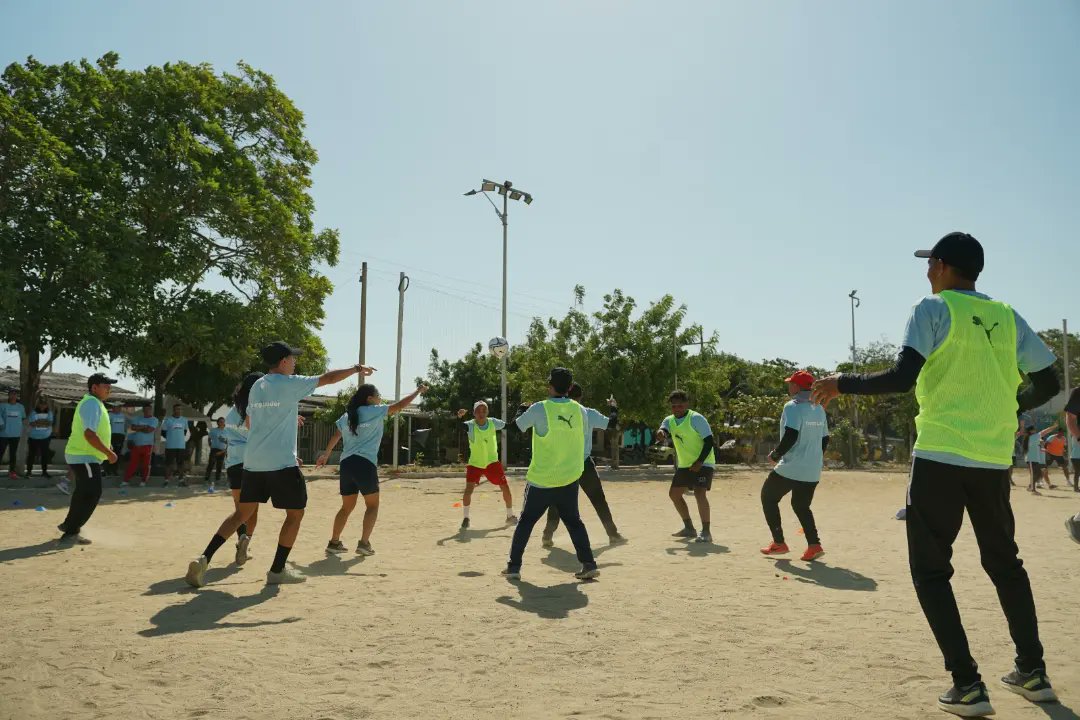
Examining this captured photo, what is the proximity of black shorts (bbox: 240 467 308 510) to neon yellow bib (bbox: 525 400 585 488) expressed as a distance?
1980mm

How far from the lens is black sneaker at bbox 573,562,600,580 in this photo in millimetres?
6875

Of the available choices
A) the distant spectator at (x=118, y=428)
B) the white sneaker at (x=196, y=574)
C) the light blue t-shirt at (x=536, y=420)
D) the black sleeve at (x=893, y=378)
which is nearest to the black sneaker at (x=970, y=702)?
the black sleeve at (x=893, y=378)

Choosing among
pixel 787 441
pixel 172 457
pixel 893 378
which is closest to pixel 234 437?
pixel 787 441

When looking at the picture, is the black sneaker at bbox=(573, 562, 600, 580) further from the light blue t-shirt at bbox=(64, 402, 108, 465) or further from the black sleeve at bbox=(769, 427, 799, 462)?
the light blue t-shirt at bbox=(64, 402, 108, 465)

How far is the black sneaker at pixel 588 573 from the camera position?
6.88 meters

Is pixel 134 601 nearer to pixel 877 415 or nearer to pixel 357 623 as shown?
pixel 357 623

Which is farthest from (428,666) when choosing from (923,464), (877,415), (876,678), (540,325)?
(877,415)

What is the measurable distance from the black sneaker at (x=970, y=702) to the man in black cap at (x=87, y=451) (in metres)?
8.00

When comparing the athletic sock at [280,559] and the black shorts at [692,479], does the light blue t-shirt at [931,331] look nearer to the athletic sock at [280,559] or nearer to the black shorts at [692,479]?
the athletic sock at [280,559]

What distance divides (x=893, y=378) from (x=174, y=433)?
61.0 feet

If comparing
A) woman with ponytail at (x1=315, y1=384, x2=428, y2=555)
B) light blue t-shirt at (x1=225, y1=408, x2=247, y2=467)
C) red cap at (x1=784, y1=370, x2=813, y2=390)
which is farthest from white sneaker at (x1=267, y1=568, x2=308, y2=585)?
red cap at (x1=784, y1=370, x2=813, y2=390)

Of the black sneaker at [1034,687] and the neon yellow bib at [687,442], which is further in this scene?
the neon yellow bib at [687,442]

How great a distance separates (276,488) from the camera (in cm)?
662

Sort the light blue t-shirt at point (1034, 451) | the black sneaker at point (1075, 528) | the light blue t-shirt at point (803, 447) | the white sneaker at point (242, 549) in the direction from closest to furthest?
the black sneaker at point (1075, 528) → the white sneaker at point (242, 549) → the light blue t-shirt at point (803, 447) → the light blue t-shirt at point (1034, 451)
